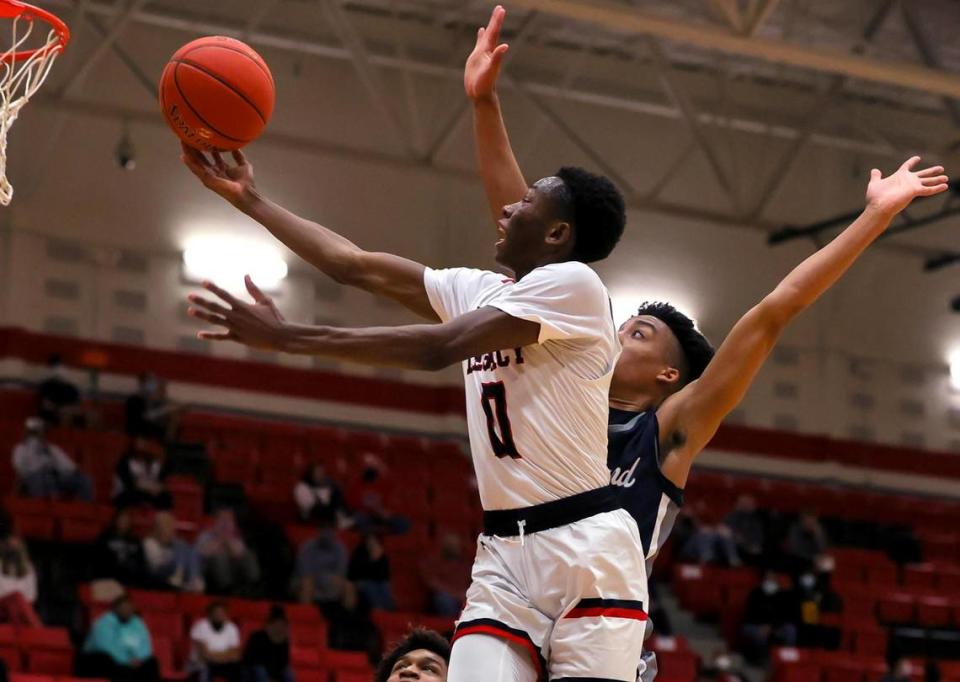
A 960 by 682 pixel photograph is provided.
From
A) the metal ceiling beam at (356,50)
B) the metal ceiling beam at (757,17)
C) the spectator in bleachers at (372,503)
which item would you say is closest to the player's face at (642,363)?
the metal ceiling beam at (757,17)

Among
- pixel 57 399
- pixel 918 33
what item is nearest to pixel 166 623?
pixel 57 399

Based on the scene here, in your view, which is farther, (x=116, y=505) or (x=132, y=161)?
(x=132, y=161)

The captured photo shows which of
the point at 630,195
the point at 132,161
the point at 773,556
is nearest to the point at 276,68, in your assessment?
the point at 132,161

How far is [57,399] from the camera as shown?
1556 centimetres

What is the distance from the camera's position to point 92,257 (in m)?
16.9

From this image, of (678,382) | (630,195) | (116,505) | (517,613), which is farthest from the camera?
(630,195)

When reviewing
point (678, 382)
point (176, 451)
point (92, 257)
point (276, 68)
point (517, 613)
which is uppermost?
point (276, 68)

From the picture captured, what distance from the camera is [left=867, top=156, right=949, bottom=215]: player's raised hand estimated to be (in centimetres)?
459

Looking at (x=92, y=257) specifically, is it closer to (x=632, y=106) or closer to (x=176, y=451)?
(x=176, y=451)

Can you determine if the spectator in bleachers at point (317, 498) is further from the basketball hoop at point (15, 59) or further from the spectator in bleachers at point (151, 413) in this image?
the basketball hoop at point (15, 59)

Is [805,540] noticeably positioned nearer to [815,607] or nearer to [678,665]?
[815,607]

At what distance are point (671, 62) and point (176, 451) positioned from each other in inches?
291

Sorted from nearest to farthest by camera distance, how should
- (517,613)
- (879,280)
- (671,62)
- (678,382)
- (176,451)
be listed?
(517,613) < (678,382) < (176,451) < (671,62) < (879,280)

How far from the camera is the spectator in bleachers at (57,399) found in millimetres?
15367
